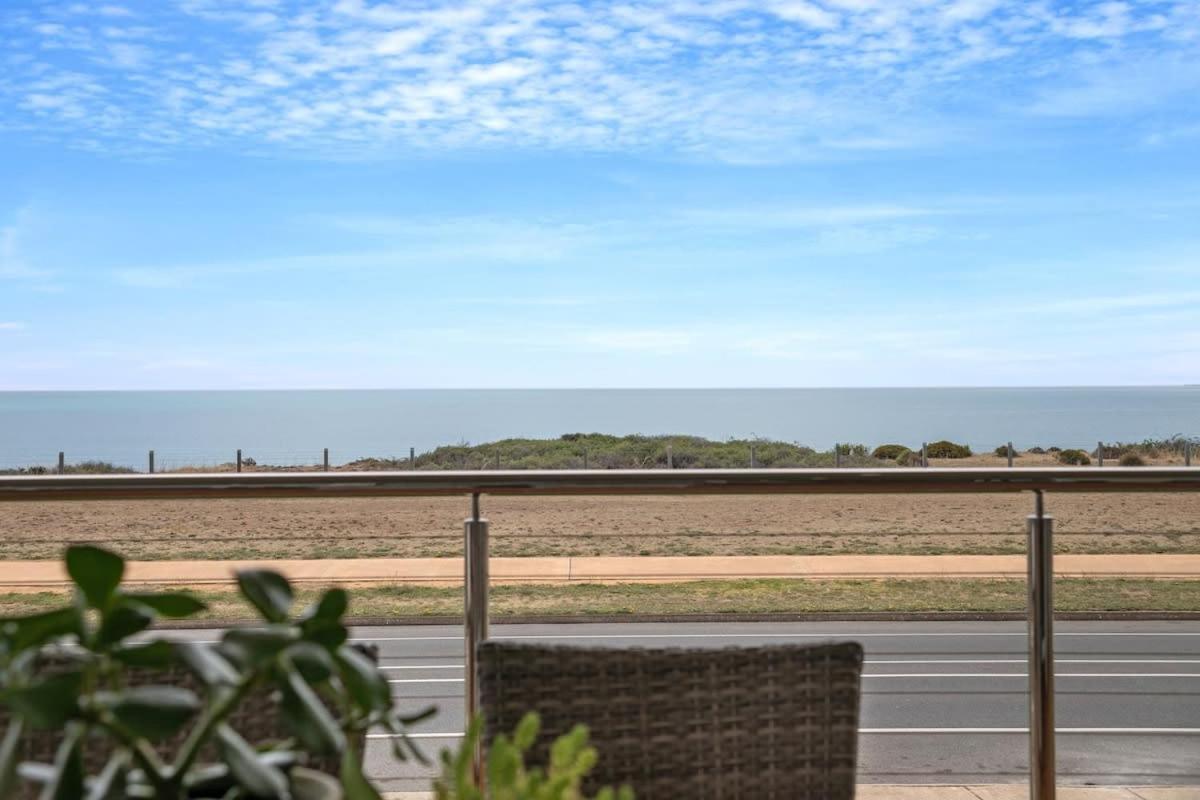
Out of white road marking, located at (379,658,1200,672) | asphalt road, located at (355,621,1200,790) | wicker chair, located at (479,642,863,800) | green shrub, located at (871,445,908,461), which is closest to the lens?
wicker chair, located at (479,642,863,800)

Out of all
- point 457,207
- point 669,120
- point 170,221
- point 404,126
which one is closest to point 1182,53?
point 669,120

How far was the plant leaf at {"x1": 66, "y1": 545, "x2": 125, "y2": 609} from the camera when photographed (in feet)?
2.06

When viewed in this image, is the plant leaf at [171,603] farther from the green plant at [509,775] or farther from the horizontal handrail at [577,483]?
the horizontal handrail at [577,483]

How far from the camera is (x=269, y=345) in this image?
5428cm

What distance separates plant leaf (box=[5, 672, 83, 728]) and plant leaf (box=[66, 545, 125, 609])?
0.05 m

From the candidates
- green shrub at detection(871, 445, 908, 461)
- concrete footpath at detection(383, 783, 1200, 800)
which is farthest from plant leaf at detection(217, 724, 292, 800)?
green shrub at detection(871, 445, 908, 461)

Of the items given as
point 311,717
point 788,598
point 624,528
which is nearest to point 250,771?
point 311,717

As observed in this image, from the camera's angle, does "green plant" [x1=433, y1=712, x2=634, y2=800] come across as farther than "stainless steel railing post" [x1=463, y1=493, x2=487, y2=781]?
No

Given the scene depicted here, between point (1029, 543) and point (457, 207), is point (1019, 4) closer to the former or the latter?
point (1029, 543)

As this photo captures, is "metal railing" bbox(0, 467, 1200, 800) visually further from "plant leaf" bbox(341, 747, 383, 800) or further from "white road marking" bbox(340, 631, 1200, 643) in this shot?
"white road marking" bbox(340, 631, 1200, 643)

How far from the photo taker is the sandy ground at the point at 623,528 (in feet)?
31.7

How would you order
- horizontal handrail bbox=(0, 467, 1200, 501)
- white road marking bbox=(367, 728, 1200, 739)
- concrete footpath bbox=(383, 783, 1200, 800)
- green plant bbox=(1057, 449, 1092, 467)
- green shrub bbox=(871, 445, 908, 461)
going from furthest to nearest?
Result: green shrub bbox=(871, 445, 908, 461) < green plant bbox=(1057, 449, 1092, 467) < white road marking bbox=(367, 728, 1200, 739) < concrete footpath bbox=(383, 783, 1200, 800) < horizontal handrail bbox=(0, 467, 1200, 501)

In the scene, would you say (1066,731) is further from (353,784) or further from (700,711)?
(353,784)

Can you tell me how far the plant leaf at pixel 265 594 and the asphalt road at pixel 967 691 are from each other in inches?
126
